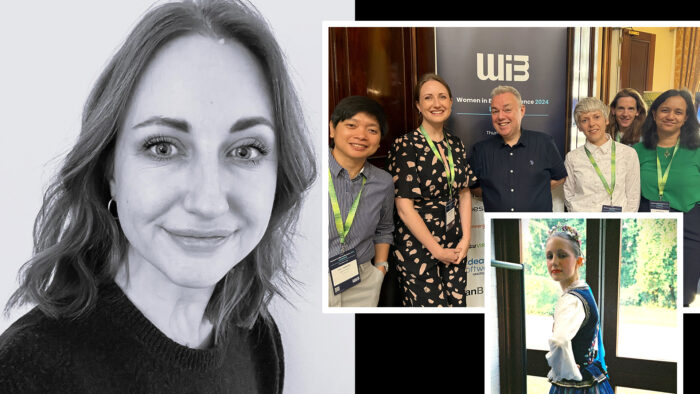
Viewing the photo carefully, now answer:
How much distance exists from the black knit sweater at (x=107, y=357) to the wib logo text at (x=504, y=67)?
1.47m

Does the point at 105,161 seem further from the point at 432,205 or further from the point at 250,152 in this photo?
the point at 432,205

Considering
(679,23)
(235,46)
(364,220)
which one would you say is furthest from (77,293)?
(679,23)

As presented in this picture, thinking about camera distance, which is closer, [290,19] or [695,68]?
[290,19]

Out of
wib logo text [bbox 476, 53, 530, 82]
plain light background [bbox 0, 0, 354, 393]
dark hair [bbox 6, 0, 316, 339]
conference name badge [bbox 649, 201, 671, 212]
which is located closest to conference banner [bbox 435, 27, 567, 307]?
wib logo text [bbox 476, 53, 530, 82]

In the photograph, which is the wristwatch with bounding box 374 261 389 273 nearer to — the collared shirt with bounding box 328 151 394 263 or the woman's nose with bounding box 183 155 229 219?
the collared shirt with bounding box 328 151 394 263

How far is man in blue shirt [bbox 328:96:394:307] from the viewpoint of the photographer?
2.50 meters

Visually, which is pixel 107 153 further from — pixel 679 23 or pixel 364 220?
pixel 679 23

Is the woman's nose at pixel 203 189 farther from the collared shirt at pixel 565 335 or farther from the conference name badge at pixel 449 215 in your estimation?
the collared shirt at pixel 565 335

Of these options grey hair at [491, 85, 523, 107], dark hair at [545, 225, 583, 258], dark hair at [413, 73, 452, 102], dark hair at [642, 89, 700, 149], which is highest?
dark hair at [413, 73, 452, 102]

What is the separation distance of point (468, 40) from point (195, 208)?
139 cm

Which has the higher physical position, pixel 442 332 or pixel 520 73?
pixel 520 73

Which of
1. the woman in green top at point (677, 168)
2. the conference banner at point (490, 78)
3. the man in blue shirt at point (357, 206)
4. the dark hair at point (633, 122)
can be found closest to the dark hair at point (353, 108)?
the man in blue shirt at point (357, 206)

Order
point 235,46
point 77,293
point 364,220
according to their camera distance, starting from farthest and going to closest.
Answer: point 364,220
point 235,46
point 77,293

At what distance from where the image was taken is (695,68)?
262 cm
